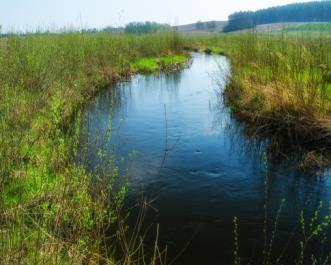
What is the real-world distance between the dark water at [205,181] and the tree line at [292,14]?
237ft

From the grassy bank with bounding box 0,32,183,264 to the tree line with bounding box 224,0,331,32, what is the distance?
6799 cm

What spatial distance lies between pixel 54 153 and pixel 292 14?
110m

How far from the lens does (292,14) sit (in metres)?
105

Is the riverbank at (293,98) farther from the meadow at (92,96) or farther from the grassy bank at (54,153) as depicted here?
the grassy bank at (54,153)

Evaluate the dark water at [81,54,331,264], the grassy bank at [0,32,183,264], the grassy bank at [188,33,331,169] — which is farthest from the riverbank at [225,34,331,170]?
the grassy bank at [0,32,183,264]

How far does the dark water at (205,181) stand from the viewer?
530 centimetres

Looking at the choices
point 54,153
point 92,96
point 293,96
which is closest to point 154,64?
point 92,96

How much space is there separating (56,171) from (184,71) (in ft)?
54.6

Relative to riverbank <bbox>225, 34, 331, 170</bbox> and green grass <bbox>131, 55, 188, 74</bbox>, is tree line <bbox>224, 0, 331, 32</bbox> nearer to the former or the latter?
green grass <bbox>131, 55, 188, 74</bbox>

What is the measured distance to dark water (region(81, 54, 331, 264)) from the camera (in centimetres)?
530

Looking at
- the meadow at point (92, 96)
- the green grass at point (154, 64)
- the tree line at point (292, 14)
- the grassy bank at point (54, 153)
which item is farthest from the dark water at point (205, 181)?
the tree line at point (292, 14)

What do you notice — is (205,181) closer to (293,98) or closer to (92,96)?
(293,98)

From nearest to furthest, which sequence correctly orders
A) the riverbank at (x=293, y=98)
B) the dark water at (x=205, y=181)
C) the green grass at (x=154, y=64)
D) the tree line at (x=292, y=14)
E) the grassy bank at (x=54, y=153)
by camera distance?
the grassy bank at (x=54, y=153) < the dark water at (x=205, y=181) < the riverbank at (x=293, y=98) < the green grass at (x=154, y=64) < the tree line at (x=292, y=14)

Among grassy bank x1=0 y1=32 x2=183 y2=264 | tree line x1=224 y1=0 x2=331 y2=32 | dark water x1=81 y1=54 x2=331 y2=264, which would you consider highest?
tree line x1=224 y1=0 x2=331 y2=32
